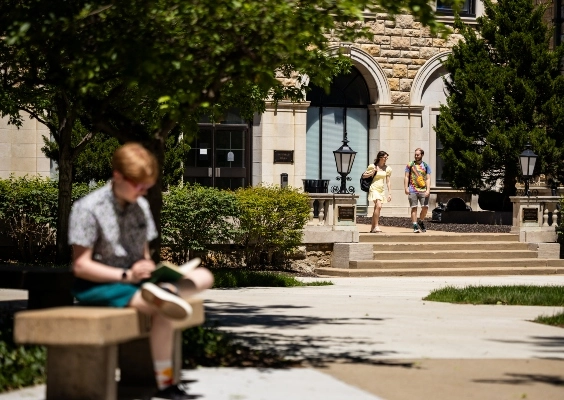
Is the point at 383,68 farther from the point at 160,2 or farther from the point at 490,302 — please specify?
the point at 160,2

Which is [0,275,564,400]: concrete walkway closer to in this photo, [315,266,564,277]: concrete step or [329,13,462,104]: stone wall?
[315,266,564,277]: concrete step

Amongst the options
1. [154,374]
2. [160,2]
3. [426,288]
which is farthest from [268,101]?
[154,374]

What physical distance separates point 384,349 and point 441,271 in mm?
13440

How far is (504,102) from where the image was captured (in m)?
30.6

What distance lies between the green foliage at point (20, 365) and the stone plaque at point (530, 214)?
58.2 feet

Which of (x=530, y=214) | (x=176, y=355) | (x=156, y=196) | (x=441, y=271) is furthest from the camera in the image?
(x=530, y=214)

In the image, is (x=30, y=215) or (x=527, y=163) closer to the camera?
(x=30, y=215)

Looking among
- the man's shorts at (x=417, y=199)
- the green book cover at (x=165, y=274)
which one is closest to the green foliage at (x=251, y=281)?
the man's shorts at (x=417, y=199)

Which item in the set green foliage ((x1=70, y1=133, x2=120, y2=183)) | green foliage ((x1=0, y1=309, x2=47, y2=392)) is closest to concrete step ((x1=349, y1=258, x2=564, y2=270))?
green foliage ((x1=70, y1=133, x2=120, y2=183))

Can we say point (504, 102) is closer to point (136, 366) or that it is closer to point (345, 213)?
point (345, 213)

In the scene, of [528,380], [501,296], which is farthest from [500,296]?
[528,380]

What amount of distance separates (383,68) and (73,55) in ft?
78.7

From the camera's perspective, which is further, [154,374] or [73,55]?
[73,55]

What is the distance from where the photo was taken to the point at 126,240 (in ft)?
24.0
